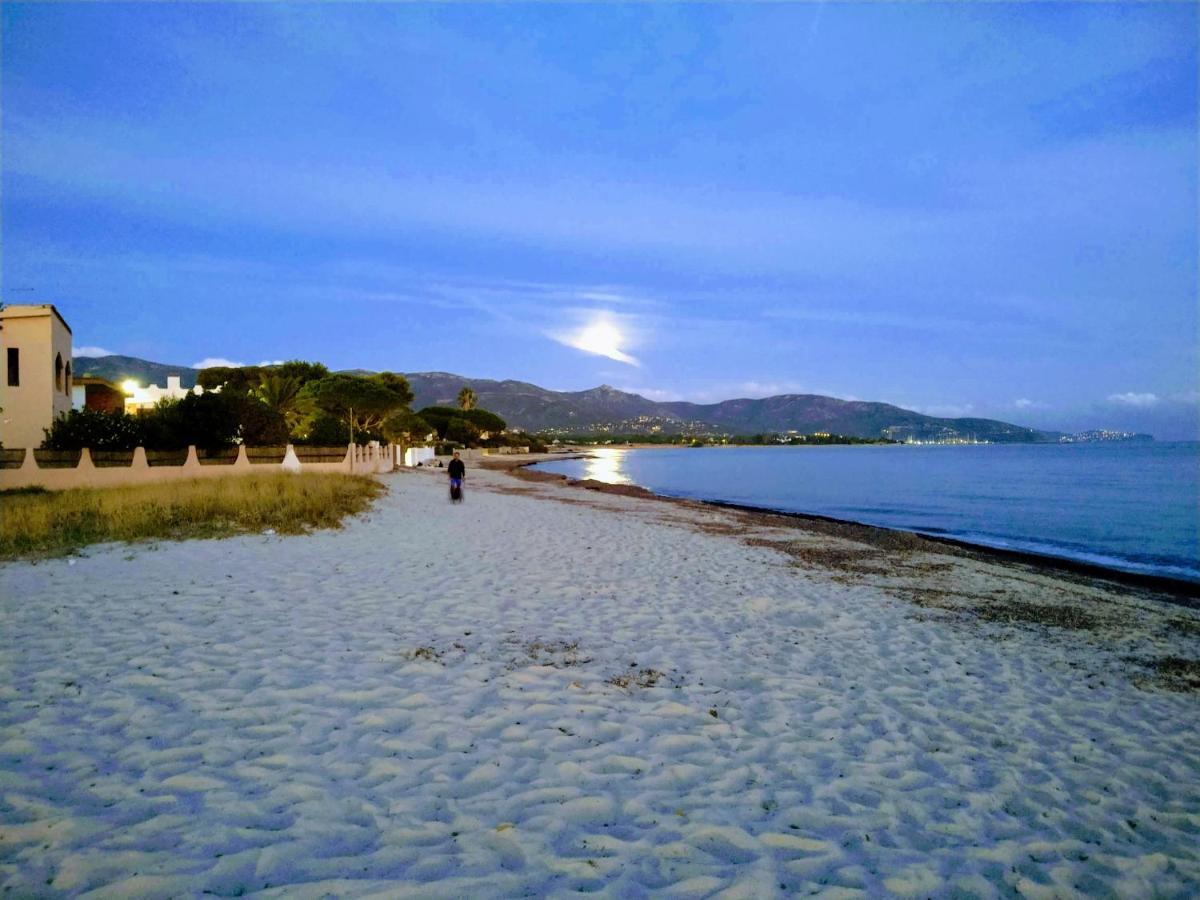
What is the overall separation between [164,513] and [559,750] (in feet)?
42.6

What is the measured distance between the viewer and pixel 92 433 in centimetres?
2483

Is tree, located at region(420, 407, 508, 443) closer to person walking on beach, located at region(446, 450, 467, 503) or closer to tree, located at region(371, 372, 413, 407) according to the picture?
tree, located at region(371, 372, 413, 407)

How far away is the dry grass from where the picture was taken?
12023 millimetres

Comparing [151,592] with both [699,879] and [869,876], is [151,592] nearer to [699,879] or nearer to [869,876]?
[699,879]

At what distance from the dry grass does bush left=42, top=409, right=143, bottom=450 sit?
709cm

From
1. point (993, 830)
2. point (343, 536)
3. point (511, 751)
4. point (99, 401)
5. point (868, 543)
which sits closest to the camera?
point (993, 830)

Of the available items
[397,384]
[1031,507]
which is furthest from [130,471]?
[397,384]

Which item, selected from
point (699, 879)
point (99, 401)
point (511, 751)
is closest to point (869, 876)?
point (699, 879)

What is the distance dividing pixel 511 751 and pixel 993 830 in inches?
118

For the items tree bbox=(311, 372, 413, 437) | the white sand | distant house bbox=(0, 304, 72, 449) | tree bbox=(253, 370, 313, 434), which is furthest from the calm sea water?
distant house bbox=(0, 304, 72, 449)

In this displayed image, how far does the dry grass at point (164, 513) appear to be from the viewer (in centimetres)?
1202

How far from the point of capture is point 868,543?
17.6 m

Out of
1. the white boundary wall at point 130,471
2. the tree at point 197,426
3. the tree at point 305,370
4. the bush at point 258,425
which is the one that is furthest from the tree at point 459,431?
the white boundary wall at point 130,471

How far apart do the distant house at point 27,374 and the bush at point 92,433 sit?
2581 mm
